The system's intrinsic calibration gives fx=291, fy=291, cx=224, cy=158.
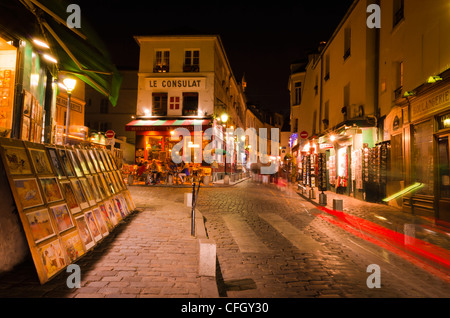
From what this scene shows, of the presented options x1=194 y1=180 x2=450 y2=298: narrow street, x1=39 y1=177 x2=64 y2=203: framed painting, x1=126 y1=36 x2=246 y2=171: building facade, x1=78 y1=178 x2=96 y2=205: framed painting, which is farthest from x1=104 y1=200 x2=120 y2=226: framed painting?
x1=126 y1=36 x2=246 y2=171: building facade

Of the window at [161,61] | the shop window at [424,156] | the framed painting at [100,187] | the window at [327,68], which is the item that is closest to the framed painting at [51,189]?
the framed painting at [100,187]

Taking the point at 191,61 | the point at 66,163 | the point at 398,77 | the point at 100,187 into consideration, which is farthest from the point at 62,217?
the point at 191,61

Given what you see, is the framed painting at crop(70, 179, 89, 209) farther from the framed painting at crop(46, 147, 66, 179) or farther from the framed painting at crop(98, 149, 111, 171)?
the framed painting at crop(98, 149, 111, 171)

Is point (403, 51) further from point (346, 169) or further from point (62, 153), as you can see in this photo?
point (62, 153)

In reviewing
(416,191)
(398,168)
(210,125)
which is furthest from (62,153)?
(210,125)

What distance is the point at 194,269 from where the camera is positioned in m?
4.33

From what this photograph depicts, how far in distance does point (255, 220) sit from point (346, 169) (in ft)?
33.8

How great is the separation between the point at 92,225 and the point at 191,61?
2531 centimetres

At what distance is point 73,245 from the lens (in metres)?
4.33

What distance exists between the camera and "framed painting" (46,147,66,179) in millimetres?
4695

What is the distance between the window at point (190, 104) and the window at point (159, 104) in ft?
6.39

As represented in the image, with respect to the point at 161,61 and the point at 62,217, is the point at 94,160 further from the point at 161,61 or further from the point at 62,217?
the point at 161,61

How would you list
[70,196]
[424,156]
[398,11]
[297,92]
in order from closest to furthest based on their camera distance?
[70,196] → [424,156] → [398,11] → [297,92]

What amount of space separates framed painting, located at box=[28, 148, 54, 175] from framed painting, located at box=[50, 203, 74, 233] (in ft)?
1.83
